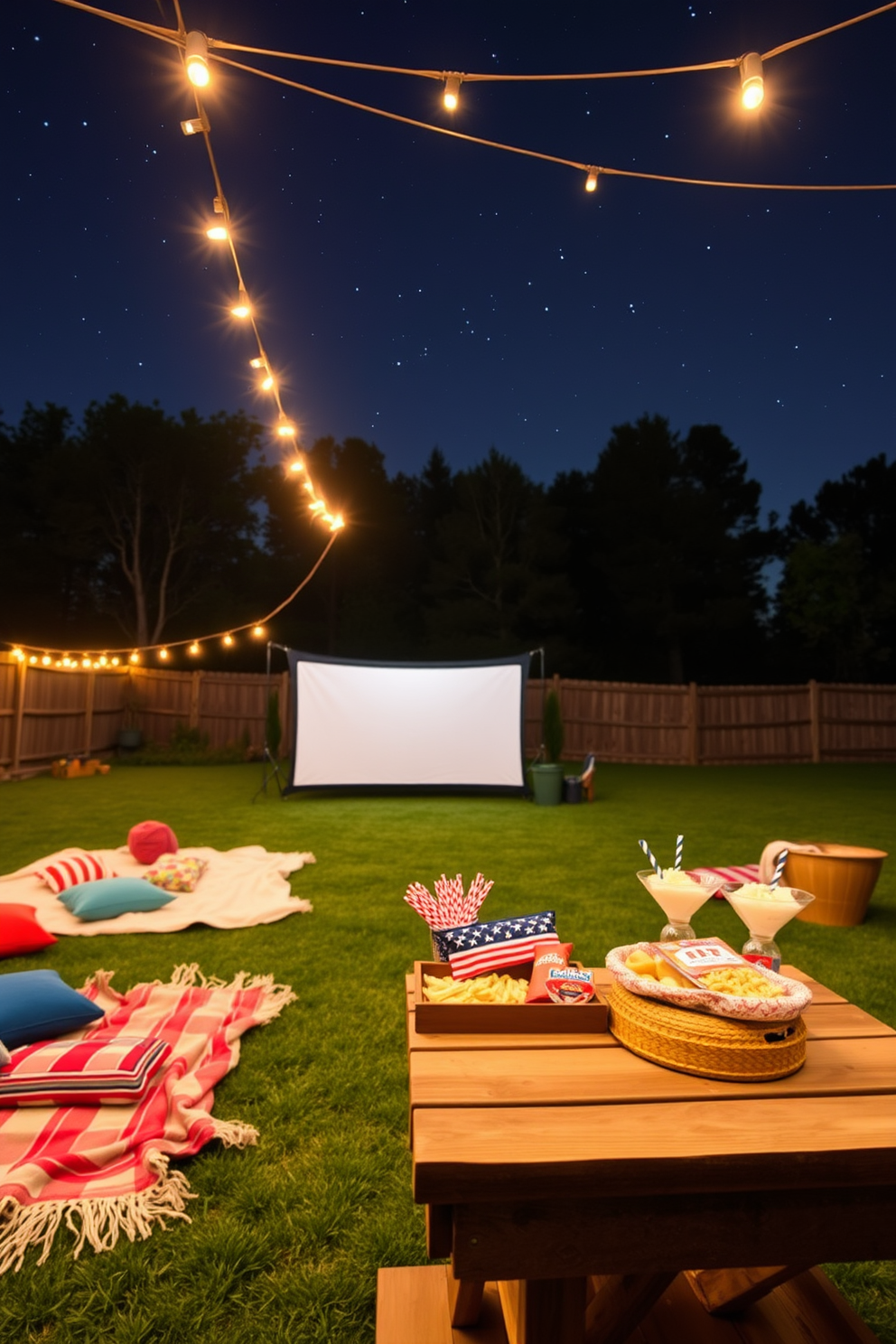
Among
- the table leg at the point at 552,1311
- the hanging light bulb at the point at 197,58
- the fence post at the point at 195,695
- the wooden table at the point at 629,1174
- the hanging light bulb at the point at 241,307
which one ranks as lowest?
the table leg at the point at 552,1311

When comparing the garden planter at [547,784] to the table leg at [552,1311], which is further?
the garden planter at [547,784]

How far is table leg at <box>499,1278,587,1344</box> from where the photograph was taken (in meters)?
0.97

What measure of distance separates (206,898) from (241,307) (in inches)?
173

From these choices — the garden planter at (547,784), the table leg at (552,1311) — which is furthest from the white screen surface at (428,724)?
the table leg at (552,1311)

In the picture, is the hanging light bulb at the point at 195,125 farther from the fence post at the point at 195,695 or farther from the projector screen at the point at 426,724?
the fence post at the point at 195,695

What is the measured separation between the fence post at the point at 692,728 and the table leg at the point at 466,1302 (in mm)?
13740

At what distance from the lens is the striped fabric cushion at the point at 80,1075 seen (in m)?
2.11

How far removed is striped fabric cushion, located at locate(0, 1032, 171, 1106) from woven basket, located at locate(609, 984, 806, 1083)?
5.63ft

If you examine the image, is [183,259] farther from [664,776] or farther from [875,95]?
[664,776]

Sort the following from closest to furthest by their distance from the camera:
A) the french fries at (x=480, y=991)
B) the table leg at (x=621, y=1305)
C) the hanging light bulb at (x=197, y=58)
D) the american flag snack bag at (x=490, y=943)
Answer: the table leg at (x=621, y=1305), the french fries at (x=480, y=991), the american flag snack bag at (x=490, y=943), the hanging light bulb at (x=197, y=58)

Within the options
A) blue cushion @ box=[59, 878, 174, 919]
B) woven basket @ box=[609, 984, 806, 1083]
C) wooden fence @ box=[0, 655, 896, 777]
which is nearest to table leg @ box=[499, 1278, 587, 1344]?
woven basket @ box=[609, 984, 806, 1083]

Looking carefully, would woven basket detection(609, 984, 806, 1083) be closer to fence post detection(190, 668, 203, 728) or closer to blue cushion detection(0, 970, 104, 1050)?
blue cushion detection(0, 970, 104, 1050)

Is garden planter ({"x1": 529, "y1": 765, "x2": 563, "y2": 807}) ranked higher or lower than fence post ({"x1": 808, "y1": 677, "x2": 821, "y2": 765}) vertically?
lower

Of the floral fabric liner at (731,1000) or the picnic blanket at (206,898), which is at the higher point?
the floral fabric liner at (731,1000)
